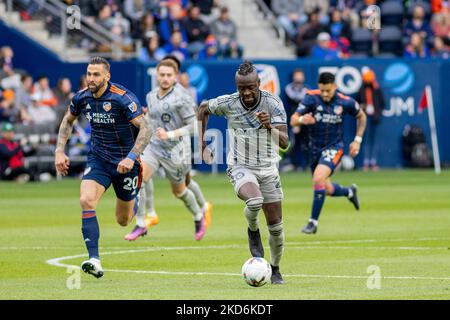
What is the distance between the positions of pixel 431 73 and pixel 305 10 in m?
5.40

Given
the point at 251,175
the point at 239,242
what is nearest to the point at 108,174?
the point at 251,175

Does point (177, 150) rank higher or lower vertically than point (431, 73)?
lower

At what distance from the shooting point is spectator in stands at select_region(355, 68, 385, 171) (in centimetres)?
3697

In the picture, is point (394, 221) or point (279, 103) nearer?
point (279, 103)

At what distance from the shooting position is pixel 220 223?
22312 mm

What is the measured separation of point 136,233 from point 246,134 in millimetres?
5874

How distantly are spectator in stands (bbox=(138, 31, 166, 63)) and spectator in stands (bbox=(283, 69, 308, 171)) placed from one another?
12.4 feet

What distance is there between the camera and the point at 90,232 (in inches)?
571

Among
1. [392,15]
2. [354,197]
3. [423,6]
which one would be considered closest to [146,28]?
[392,15]

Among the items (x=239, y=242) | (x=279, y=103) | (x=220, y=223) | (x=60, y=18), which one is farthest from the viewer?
(x=60, y=18)

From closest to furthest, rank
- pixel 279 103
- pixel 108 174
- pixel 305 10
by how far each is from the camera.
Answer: pixel 279 103, pixel 108 174, pixel 305 10

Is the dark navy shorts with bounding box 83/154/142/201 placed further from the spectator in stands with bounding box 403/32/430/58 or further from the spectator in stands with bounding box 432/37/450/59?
the spectator in stands with bounding box 432/37/450/59
